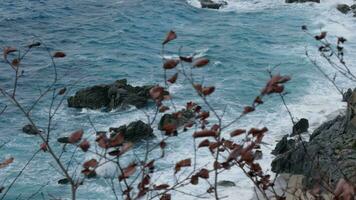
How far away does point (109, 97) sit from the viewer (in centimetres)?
2334

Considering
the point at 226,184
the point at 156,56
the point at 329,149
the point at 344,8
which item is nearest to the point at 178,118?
the point at 329,149

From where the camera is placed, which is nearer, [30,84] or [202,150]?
[202,150]

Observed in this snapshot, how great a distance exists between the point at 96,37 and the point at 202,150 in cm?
1536

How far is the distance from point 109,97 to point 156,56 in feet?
22.8

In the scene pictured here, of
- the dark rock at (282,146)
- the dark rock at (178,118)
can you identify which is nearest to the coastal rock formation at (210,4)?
the dark rock at (282,146)

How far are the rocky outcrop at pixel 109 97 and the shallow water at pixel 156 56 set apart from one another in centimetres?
34

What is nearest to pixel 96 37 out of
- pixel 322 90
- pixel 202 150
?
pixel 322 90

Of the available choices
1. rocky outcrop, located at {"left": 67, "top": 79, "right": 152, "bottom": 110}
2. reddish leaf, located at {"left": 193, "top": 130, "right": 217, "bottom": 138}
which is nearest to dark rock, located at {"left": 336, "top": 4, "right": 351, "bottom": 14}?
rocky outcrop, located at {"left": 67, "top": 79, "right": 152, "bottom": 110}

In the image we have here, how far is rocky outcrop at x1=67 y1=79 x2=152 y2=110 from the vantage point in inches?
906

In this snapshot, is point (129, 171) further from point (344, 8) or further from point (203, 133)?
point (344, 8)

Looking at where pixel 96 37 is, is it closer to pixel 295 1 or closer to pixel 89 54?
pixel 89 54

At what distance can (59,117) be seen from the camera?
73.9ft

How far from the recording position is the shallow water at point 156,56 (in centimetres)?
1957

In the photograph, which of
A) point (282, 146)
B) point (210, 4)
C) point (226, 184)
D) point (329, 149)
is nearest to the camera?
point (329, 149)
